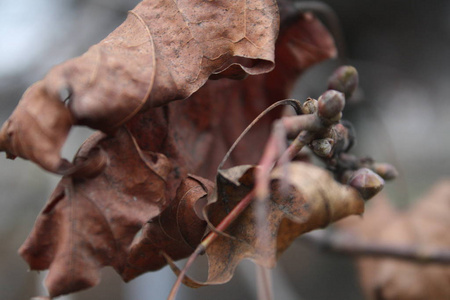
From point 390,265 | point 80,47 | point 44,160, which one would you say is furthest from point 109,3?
point 44,160

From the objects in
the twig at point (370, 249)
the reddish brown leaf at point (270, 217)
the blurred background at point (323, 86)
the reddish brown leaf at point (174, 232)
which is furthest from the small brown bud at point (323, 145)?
the blurred background at point (323, 86)

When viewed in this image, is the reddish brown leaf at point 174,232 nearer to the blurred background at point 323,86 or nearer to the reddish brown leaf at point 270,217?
the reddish brown leaf at point 270,217

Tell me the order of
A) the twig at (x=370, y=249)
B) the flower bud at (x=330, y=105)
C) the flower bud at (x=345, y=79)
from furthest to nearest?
the twig at (x=370, y=249) → the flower bud at (x=345, y=79) → the flower bud at (x=330, y=105)

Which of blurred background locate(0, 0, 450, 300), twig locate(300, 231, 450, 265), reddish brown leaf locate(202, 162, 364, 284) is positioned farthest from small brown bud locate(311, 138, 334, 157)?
blurred background locate(0, 0, 450, 300)

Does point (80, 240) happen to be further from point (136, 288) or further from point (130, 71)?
point (136, 288)

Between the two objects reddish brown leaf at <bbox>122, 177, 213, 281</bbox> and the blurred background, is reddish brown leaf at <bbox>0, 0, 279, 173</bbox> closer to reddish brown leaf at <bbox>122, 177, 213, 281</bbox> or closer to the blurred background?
reddish brown leaf at <bbox>122, 177, 213, 281</bbox>

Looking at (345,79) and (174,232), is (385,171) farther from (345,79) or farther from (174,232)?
(174,232)
